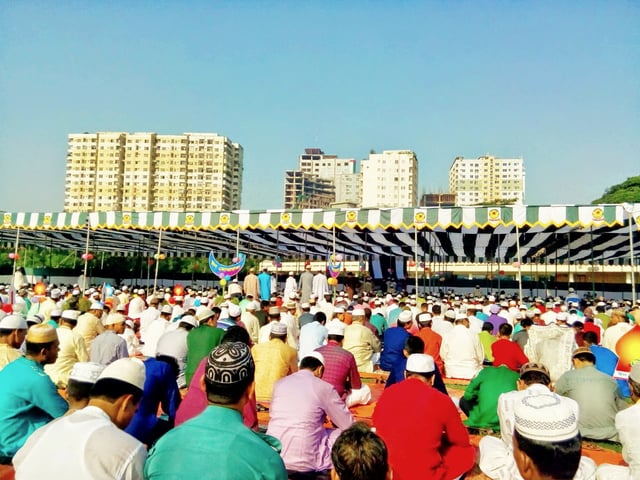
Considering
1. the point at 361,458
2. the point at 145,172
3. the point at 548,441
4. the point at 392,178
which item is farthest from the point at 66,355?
the point at 392,178

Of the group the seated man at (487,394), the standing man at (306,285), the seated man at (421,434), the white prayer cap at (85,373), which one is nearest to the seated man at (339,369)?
the seated man at (487,394)

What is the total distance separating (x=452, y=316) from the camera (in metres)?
9.55

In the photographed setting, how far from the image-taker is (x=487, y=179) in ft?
422

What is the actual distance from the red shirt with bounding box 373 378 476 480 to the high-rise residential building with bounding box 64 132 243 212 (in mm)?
93522

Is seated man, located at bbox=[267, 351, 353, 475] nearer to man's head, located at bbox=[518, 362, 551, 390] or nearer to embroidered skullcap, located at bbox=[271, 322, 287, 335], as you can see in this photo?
man's head, located at bbox=[518, 362, 551, 390]

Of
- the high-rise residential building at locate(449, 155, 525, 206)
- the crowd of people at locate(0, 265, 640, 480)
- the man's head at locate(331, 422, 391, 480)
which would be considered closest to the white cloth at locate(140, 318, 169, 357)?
the crowd of people at locate(0, 265, 640, 480)

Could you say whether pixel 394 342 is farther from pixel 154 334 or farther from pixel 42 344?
pixel 42 344

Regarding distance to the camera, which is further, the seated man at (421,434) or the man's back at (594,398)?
the man's back at (594,398)

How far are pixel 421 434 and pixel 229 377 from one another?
1.52 meters

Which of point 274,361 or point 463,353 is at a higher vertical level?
point 274,361

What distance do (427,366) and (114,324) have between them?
485 centimetres

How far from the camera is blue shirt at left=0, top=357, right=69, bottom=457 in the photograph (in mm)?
3170

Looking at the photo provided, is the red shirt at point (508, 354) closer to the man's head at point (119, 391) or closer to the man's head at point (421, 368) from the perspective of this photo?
the man's head at point (421, 368)

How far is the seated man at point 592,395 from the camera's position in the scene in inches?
183
